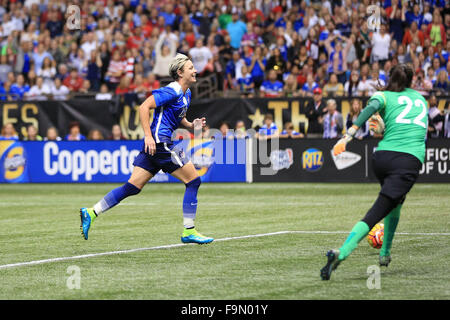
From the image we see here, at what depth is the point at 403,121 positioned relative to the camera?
27.3 feet

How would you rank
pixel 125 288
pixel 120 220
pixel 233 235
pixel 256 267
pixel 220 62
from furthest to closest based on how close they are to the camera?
pixel 220 62 → pixel 120 220 → pixel 233 235 → pixel 256 267 → pixel 125 288

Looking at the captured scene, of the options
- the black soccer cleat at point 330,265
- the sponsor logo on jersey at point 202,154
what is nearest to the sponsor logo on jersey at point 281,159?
the sponsor logo on jersey at point 202,154

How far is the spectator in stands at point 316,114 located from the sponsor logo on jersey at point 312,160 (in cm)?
74

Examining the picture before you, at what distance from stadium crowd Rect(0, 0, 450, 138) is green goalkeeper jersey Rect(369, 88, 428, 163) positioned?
588 inches

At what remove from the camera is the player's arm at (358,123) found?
8.08 metres

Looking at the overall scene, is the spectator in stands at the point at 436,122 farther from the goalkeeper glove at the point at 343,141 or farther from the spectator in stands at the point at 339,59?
the goalkeeper glove at the point at 343,141

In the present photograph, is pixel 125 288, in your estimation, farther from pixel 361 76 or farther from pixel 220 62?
pixel 220 62

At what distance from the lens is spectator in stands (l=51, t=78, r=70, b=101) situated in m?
27.5

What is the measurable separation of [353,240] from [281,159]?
16.3m

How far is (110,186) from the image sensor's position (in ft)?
79.7

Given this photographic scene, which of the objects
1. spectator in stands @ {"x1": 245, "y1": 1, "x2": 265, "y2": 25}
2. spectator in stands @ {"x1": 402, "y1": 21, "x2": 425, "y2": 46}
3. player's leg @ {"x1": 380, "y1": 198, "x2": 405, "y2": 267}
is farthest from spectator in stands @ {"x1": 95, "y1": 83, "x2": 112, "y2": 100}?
player's leg @ {"x1": 380, "y1": 198, "x2": 405, "y2": 267}
